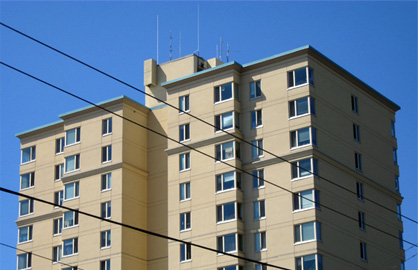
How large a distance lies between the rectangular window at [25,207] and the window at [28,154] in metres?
4.15

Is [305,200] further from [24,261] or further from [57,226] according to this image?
[24,261]

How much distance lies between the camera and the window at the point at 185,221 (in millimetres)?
70812

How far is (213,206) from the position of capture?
228ft

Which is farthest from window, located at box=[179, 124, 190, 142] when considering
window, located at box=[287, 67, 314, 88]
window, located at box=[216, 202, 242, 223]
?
window, located at box=[287, 67, 314, 88]

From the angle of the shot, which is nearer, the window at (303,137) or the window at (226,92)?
the window at (303,137)

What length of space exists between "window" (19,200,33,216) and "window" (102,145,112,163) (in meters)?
12.4

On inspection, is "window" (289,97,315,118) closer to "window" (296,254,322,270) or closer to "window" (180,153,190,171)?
"window" (180,153,190,171)

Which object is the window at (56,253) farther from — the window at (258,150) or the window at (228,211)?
the window at (258,150)

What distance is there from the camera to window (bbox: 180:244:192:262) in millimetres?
70312

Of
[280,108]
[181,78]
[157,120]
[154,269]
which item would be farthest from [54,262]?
[280,108]

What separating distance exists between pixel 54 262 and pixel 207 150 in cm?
1968

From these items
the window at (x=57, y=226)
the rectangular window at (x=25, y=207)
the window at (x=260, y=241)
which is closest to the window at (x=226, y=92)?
the window at (x=260, y=241)

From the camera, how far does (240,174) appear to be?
69.9 metres

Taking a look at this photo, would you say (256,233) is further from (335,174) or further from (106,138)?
(106,138)
